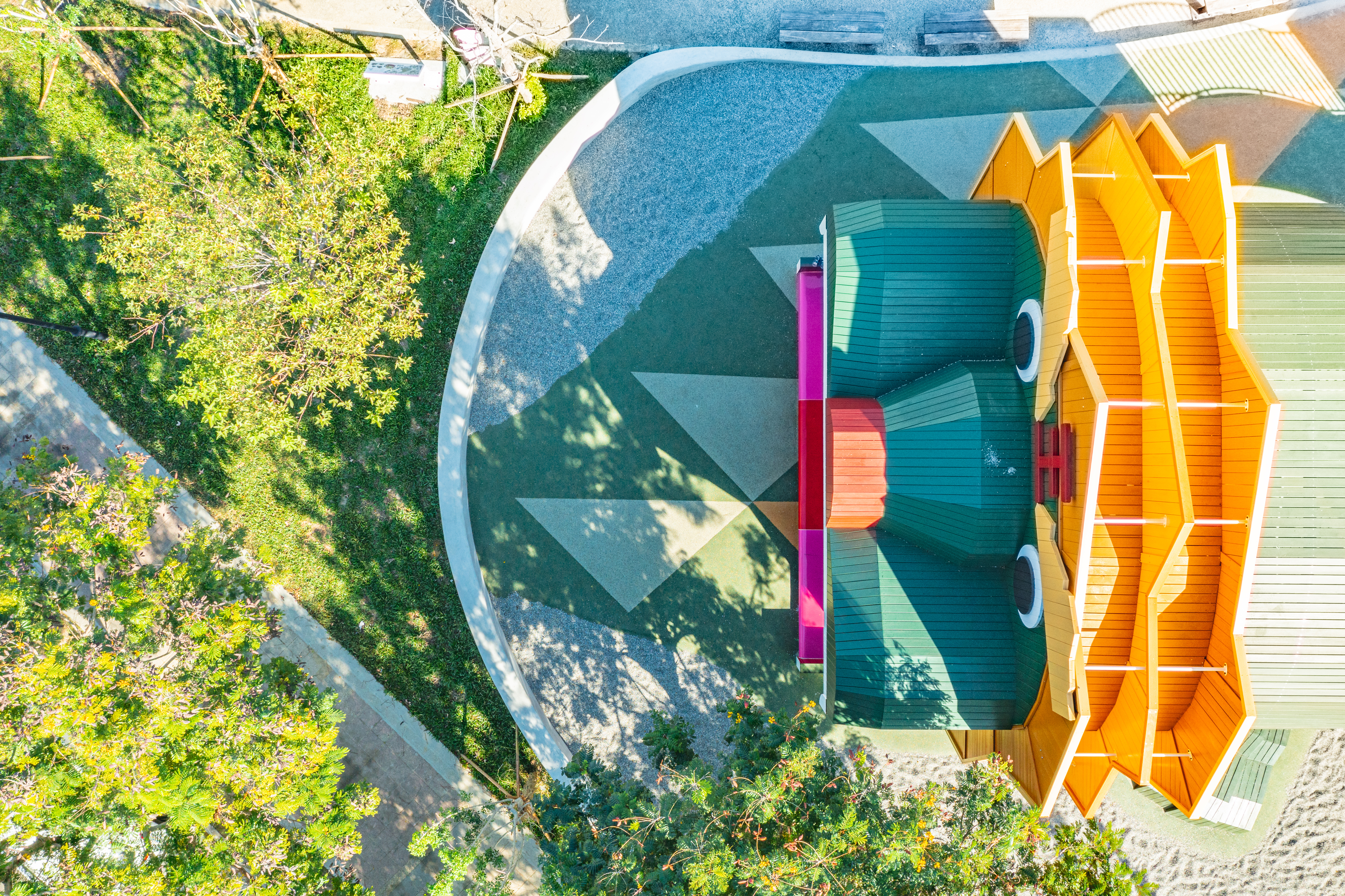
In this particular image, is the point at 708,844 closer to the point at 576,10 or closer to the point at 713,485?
the point at 713,485

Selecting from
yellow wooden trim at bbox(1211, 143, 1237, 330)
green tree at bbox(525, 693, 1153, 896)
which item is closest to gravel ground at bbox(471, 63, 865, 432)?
yellow wooden trim at bbox(1211, 143, 1237, 330)

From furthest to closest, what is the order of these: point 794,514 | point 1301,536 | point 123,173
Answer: point 794,514 < point 123,173 < point 1301,536

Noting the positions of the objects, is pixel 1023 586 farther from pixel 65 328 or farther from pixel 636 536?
pixel 65 328

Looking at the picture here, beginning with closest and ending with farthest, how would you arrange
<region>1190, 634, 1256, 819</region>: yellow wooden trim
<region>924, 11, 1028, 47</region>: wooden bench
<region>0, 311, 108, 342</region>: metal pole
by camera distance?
1. <region>1190, 634, 1256, 819</region>: yellow wooden trim
2. <region>924, 11, 1028, 47</region>: wooden bench
3. <region>0, 311, 108, 342</region>: metal pole

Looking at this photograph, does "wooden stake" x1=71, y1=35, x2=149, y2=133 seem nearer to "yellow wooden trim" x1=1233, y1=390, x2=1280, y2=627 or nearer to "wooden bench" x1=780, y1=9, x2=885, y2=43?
"wooden bench" x1=780, y1=9, x2=885, y2=43

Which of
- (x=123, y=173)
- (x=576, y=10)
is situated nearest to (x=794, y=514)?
(x=576, y=10)
